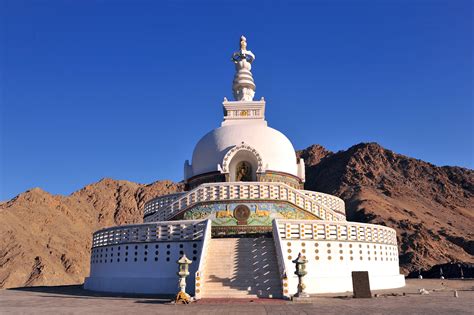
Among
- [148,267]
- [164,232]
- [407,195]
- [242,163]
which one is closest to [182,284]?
[148,267]

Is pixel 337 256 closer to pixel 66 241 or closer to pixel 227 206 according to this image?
pixel 227 206

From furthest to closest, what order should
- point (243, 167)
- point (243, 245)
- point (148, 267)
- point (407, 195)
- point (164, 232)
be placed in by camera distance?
1. point (407, 195)
2. point (243, 167)
3. point (164, 232)
4. point (148, 267)
5. point (243, 245)

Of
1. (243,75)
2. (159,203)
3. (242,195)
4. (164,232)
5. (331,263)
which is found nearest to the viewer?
(331,263)

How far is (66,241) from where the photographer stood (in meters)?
62.8

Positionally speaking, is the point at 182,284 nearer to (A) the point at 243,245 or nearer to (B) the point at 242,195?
(A) the point at 243,245

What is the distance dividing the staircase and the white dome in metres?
7.87

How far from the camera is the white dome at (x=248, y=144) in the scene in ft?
83.9

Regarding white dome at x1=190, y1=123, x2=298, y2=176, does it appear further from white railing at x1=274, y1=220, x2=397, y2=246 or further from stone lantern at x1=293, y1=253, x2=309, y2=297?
stone lantern at x1=293, y1=253, x2=309, y2=297

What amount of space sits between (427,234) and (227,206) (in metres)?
47.4

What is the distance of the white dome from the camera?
25.6 metres

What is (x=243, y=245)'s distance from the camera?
17625mm

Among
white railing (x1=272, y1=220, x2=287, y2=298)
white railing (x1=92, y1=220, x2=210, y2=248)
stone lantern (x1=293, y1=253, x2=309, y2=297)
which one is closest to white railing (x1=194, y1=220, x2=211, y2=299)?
white railing (x1=92, y1=220, x2=210, y2=248)

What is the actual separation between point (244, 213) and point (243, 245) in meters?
3.27

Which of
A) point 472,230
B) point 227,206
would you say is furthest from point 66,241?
point 472,230
